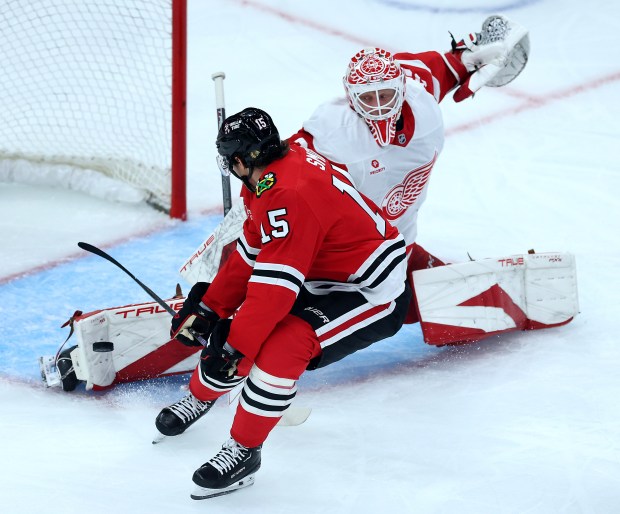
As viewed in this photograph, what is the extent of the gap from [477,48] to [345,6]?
2.64m

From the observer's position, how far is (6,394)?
114 inches

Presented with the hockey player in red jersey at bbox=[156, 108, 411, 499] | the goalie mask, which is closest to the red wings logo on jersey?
the hockey player in red jersey at bbox=[156, 108, 411, 499]

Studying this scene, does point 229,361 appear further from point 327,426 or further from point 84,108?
point 84,108

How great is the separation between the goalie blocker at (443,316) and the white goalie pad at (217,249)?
0.21 meters

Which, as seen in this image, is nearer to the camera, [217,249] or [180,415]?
[180,415]

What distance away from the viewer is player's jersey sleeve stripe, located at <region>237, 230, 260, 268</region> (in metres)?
2.60

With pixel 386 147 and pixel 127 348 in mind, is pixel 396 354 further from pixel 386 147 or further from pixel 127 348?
pixel 127 348

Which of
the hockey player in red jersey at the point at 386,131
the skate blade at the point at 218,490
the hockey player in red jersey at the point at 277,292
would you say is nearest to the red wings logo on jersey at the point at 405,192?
the hockey player in red jersey at the point at 386,131

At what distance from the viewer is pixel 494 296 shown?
3.17 meters

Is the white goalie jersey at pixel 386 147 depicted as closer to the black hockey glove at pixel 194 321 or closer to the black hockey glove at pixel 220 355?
the black hockey glove at pixel 194 321

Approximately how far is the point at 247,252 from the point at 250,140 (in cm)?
32

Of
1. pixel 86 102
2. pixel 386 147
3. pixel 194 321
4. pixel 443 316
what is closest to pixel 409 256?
pixel 443 316

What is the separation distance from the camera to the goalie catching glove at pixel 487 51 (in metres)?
3.32

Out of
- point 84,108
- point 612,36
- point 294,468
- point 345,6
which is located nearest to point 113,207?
point 84,108
